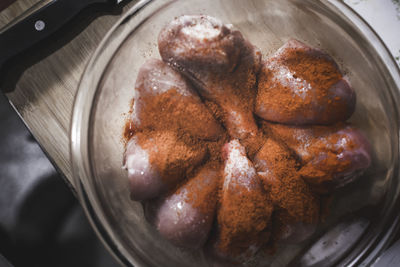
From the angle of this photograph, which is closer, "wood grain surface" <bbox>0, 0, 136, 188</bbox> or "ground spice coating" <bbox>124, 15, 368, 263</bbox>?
"ground spice coating" <bbox>124, 15, 368, 263</bbox>

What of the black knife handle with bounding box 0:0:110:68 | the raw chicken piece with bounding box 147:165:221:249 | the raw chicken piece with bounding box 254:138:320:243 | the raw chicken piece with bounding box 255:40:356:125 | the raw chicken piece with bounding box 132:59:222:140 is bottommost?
Answer: the raw chicken piece with bounding box 254:138:320:243

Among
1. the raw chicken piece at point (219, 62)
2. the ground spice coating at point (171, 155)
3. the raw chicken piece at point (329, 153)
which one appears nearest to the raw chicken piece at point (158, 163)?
the ground spice coating at point (171, 155)

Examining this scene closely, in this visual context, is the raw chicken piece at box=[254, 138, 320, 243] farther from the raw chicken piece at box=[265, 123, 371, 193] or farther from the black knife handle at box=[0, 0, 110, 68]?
the black knife handle at box=[0, 0, 110, 68]

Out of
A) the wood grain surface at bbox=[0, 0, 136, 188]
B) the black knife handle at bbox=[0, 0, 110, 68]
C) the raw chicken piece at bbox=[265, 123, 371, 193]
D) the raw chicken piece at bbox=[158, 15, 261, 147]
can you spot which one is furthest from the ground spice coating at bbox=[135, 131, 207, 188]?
the black knife handle at bbox=[0, 0, 110, 68]

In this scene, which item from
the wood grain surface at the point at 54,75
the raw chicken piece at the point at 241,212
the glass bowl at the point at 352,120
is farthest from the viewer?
the wood grain surface at the point at 54,75

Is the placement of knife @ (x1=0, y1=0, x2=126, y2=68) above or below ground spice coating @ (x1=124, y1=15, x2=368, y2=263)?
above

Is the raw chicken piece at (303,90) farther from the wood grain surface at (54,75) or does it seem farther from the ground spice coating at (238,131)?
the wood grain surface at (54,75)

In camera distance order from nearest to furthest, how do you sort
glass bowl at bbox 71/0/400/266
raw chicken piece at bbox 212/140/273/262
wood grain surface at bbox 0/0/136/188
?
raw chicken piece at bbox 212/140/273/262, glass bowl at bbox 71/0/400/266, wood grain surface at bbox 0/0/136/188
